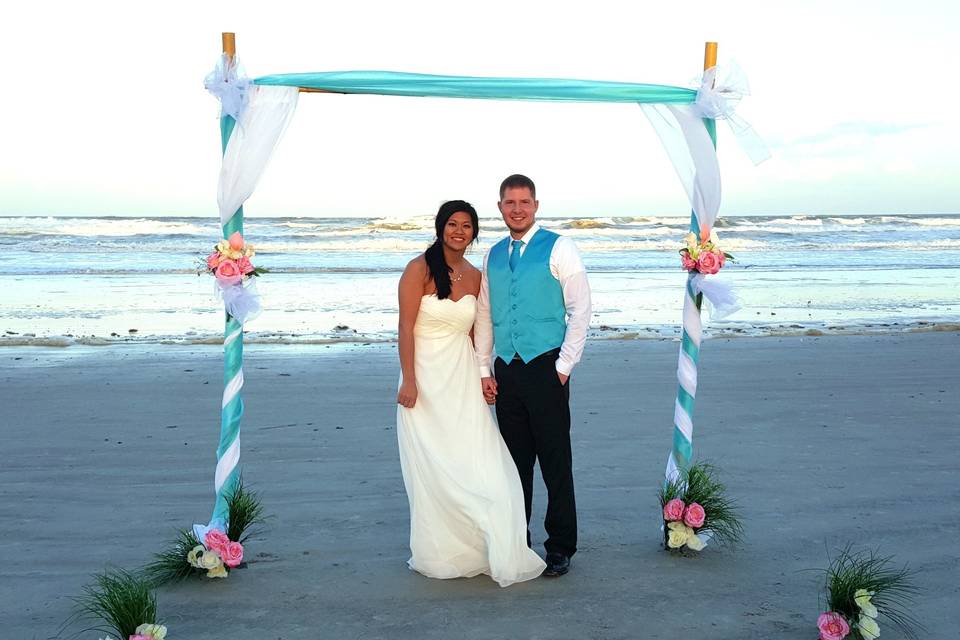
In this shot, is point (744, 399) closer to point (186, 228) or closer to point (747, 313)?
point (747, 313)

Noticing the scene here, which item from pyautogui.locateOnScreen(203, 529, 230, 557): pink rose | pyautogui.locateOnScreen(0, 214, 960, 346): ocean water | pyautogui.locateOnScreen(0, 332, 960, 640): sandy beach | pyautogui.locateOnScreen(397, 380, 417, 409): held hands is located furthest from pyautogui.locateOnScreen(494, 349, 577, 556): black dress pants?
pyautogui.locateOnScreen(0, 214, 960, 346): ocean water

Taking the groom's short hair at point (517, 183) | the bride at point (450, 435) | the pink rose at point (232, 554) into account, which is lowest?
the pink rose at point (232, 554)

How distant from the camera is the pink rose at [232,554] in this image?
4.52 metres

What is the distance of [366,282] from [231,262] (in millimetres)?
15598

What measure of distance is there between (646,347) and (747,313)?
4.15 meters

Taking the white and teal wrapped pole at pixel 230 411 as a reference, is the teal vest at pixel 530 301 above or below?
above

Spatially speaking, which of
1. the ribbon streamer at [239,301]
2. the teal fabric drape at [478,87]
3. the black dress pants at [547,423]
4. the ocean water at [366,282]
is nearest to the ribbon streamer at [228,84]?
the teal fabric drape at [478,87]

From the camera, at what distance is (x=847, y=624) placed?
3.86m

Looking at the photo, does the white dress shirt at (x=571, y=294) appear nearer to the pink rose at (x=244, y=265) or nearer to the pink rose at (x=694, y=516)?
the pink rose at (x=694, y=516)

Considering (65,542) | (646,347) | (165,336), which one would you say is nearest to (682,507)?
(65,542)

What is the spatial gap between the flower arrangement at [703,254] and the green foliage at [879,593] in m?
1.59

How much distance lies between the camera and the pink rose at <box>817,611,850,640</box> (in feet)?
12.5

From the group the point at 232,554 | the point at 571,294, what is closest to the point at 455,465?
the point at 571,294

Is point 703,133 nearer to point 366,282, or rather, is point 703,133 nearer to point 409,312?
point 409,312
